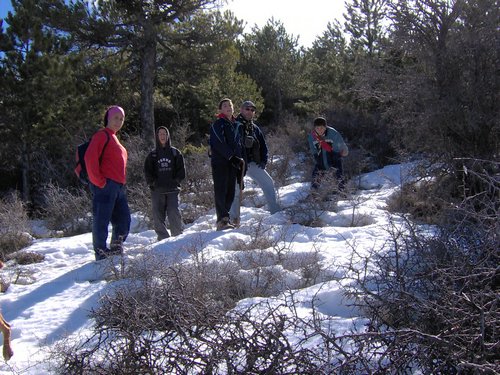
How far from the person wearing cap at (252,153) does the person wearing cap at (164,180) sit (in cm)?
78

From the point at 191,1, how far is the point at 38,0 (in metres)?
A: 3.87

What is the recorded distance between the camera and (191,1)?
13516 mm

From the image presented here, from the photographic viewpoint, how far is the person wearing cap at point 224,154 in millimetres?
6211

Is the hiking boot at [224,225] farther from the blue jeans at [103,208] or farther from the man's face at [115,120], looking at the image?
the man's face at [115,120]

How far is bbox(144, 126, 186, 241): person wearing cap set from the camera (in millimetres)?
6555

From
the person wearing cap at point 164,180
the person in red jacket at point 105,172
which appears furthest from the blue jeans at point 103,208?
the person wearing cap at point 164,180

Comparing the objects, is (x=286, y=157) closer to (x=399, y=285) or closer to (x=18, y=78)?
(x=18, y=78)

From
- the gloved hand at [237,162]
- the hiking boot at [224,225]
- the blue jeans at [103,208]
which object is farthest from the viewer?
the gloved hand at [237,162]

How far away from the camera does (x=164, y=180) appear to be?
6.55m

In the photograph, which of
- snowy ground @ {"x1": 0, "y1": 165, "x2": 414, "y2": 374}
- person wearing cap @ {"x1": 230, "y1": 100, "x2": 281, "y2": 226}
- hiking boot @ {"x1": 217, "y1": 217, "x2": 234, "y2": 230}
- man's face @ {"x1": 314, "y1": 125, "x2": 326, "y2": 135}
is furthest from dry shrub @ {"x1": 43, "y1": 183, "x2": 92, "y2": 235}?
man's face @ {"x1": 314, "y1": 125, "x2": 326, "y2": 135}

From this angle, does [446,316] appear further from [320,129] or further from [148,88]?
[148,88]

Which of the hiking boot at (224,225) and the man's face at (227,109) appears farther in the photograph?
the man's face at (227,109)

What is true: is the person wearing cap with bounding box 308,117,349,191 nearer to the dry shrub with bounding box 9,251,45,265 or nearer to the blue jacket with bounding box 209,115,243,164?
the blue jacket with bounding box 209,115,243,164

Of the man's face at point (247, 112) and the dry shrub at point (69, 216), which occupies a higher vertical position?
the man's face at point (247, 112)
